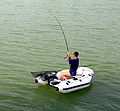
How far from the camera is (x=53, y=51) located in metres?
15.3

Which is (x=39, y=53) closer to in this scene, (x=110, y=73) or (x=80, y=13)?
(x=110, y=73)

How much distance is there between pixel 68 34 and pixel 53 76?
7958 millimetres

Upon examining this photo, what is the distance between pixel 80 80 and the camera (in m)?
11.0

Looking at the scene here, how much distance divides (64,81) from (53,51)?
4861 millimetres

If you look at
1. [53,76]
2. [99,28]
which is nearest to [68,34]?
[99,28]

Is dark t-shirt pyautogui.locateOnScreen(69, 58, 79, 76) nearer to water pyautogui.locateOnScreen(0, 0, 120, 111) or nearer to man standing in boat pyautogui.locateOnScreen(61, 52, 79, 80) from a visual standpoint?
man standing in boat pyautogui.locateOnScreen(61, 52, 79, 80)

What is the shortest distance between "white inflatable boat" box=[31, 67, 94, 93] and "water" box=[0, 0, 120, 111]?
34cm

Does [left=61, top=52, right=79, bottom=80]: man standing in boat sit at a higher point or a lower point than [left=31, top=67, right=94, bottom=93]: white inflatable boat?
higher

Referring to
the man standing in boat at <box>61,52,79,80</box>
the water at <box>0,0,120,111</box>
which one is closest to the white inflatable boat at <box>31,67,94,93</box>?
the man standing in boat at <box>61,52,79,80</box>

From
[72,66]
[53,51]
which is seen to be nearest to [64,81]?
[72,66]

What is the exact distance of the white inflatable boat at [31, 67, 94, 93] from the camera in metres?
10.4

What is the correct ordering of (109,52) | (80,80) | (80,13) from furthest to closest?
(80,13) < (109,52) < (80,80)

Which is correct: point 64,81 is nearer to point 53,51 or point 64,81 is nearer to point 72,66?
point 72,66

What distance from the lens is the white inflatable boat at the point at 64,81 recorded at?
10.4m
